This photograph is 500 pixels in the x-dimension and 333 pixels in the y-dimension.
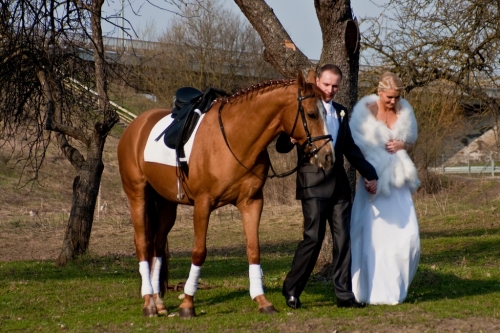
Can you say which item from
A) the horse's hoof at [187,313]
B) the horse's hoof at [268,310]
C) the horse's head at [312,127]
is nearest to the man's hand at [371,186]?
the horse's head at [312,127]

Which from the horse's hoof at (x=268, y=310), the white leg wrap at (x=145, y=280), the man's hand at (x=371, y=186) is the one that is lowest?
the horse's hoof at (x=268, y=310)

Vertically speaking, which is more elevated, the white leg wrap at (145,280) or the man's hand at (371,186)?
the man's hand at (371,186)

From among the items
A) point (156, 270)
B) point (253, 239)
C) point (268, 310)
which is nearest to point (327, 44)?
point (253, 239)

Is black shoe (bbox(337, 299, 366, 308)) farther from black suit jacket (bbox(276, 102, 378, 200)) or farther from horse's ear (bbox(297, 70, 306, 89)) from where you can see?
horse's ear (bbox(297, 70, 306, 89))

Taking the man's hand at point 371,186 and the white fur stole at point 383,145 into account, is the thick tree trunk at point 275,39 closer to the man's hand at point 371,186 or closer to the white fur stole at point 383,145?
the white fur stole at point 383,145

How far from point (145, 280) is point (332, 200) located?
7.25ft

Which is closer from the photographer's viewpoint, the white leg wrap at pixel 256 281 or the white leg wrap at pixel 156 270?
the white leg wrap at pixel 256 281

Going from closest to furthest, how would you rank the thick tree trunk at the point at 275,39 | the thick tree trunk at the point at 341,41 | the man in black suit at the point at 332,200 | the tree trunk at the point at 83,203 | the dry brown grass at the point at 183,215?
1. the man in black suit at the point at 332,200
2. the thick tree trunk at the point at 341,41
3. the thick tree trunk at the point at 275,39
4. the tree trunk at the point at 83,203
5. the dry brown grass at the point at 183,215

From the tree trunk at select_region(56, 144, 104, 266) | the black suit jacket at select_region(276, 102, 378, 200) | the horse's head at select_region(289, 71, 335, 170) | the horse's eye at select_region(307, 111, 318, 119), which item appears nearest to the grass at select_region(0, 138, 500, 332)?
the tree trunk at select_region(56, 144, 104, 266)

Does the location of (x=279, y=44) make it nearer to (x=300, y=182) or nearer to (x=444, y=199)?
(x=300, y=182)

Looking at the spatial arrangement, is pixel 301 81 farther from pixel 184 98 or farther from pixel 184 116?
pixel 184 98

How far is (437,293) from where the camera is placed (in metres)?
8.89

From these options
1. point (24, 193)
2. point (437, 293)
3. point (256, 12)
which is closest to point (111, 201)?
point (24, 193)

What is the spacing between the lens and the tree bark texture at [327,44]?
1009cm
